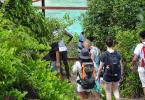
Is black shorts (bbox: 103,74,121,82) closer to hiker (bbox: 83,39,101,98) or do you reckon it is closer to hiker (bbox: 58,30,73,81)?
hiker (bbox: 83,39,101,98)

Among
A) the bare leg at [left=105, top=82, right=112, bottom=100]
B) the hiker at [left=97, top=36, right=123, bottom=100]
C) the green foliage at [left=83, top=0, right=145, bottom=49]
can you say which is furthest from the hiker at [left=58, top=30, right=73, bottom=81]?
the hiker at [left=97, top=36, right=123, bottom=100]

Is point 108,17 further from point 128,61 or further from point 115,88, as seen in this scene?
point 115,88

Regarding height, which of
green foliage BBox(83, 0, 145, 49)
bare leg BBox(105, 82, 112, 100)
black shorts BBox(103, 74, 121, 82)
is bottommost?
bare leg BBox(105, 82, 112, 100)

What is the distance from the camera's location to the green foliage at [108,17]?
11.3m

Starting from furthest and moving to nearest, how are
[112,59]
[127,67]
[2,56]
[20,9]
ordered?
1. [127,67]
2. [112,59]
3. [20,9]
4. [2,56]

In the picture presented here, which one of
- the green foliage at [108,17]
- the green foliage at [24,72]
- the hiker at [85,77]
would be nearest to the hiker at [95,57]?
the hiker at [85,77]

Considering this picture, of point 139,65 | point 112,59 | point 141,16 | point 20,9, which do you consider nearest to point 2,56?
point 20,9

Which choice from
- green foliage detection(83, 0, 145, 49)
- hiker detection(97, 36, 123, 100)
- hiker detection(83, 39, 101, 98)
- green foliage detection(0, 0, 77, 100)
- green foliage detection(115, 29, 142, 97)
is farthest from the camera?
green foliage detection(83, 0, 145, 49)

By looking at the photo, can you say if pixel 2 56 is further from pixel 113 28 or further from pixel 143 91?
pixel 113 28

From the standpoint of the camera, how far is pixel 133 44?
10.4 m

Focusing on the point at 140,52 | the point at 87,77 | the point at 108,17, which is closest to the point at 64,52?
the point at 108,17

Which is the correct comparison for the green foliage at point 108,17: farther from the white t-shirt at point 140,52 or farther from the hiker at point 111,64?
the hiker at point 111,64

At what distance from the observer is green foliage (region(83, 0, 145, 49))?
11.3 meters

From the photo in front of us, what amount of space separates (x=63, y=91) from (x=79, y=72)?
6.03 m
